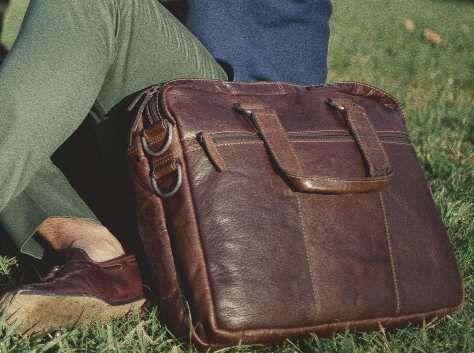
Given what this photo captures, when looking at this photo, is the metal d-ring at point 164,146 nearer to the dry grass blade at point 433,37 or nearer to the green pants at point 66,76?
the green pants at point 66,76

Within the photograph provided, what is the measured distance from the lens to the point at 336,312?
123 cm

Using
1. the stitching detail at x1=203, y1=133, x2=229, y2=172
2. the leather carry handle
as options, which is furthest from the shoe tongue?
the leather carry handle

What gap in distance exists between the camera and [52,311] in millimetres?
1142

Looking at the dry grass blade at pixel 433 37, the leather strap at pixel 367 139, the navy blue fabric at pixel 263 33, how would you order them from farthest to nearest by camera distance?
the dry grass blade at pixel 433 37
the navy blue fabric at pixel 263 33
the leather strap at pixel 367 139

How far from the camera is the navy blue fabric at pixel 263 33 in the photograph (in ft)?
5.35

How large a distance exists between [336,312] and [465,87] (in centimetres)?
324

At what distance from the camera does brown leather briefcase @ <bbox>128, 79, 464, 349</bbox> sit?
1.16m

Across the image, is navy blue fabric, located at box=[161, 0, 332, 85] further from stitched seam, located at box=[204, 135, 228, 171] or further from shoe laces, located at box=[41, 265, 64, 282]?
shoe laces, located at box=[41, 265, 64, 282]

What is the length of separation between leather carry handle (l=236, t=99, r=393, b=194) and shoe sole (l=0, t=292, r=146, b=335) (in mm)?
558

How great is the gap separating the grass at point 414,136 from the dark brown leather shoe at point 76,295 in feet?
0.11

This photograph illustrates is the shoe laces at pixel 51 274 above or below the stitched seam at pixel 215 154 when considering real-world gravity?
below

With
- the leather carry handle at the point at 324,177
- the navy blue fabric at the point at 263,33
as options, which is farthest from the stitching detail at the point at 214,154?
the navy blue fabric at the point at 263,33

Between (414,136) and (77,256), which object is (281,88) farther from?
(414,136)

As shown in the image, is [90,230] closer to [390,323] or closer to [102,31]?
[102,31]
